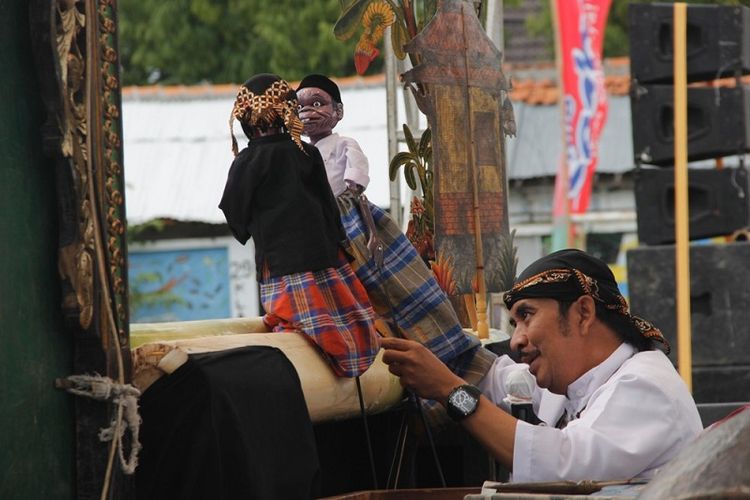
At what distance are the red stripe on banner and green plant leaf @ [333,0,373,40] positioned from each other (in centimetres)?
750

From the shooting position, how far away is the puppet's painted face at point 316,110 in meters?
4.66

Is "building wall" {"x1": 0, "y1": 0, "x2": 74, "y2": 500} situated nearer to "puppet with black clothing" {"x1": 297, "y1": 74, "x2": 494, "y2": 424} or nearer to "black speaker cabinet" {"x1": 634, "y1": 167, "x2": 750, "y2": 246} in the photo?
"puppet with black clothing" {"x1": 297, "y1": 74, "x2": 494, "y2": 424}

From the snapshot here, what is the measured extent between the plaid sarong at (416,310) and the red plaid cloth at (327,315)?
40 cm

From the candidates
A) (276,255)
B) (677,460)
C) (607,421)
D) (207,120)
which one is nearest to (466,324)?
(276,255)

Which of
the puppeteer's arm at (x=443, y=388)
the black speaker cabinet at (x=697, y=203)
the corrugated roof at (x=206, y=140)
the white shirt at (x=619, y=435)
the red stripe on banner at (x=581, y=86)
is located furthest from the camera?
the corrugated roof at (x=206, y=140)

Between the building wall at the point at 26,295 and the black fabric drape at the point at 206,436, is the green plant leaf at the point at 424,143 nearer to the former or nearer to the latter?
the black fabric drape at the point at 206,436

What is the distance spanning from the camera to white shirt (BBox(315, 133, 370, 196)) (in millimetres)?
4703

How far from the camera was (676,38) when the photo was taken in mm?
9016

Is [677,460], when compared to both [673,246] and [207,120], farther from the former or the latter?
[207,120]

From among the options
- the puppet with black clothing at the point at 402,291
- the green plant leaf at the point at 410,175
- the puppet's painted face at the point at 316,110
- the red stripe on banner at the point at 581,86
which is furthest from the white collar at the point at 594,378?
the red stripe on banner at the point at 581,86

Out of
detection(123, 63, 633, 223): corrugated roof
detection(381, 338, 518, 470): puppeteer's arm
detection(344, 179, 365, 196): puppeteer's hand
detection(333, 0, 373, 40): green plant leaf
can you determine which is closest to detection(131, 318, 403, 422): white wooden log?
detection(381, 338, 518, 470): puppeteer's arm

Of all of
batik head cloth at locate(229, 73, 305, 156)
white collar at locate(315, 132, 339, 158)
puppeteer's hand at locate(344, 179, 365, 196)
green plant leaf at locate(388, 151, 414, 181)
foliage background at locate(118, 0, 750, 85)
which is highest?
foliage background at locate(118, 0, 750, 85)

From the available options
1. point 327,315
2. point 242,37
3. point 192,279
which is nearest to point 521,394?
point 327,315

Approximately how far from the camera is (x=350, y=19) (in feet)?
16.0
